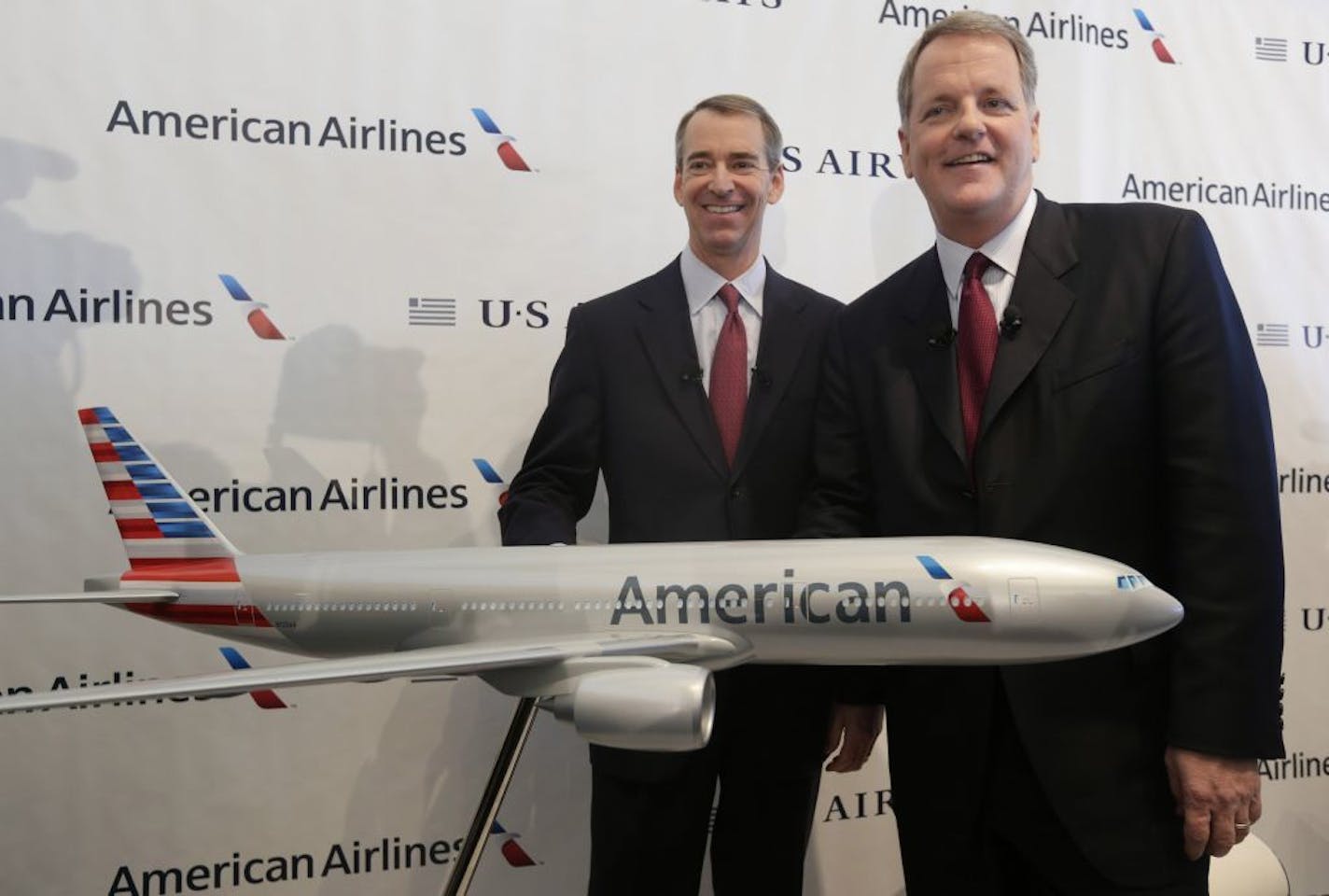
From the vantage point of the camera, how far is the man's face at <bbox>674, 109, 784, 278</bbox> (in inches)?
109

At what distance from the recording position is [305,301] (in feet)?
11.3

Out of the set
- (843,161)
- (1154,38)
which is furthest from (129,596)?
(1154,38)

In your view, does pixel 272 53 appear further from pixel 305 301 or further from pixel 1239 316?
pixel 1239 316

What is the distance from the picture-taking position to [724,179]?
9.02 feet

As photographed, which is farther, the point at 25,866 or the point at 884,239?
the point at 884,239

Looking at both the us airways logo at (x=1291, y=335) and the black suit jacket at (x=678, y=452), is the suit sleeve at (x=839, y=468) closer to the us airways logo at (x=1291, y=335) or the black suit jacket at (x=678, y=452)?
the black suit jacket at (x=678, y=452)

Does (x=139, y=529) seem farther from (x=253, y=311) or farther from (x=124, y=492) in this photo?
(x=253, y=311)

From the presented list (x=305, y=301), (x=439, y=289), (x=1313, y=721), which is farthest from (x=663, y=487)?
(x=1313, y=721)

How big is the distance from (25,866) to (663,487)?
8.84 ft

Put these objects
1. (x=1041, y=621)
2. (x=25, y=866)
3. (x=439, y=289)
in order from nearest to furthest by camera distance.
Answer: (x=1041, y=621) < (x=25, y=866) < (x=439, y=289)

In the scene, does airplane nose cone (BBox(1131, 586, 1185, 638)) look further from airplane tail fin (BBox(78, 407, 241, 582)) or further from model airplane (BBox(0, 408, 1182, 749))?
airplane tail fin (BBox(78, 407, 241, 582))

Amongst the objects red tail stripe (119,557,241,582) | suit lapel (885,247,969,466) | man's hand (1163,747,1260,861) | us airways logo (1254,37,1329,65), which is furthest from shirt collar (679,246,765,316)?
us airways logo (1254,37,1329,65)

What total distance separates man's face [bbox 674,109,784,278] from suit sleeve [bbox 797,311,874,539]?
0.44 metres

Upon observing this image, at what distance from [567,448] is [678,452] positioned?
13.7 inches
